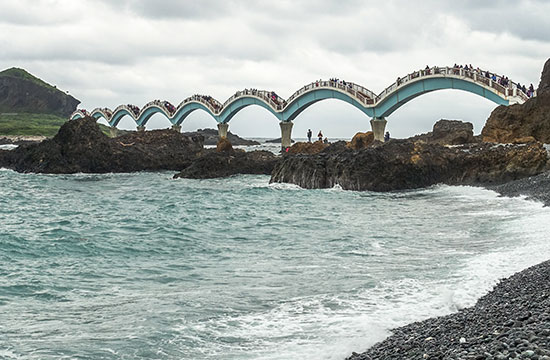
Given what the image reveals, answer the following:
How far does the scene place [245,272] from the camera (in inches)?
453

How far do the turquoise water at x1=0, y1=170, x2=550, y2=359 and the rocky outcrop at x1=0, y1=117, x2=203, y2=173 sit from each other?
66.2 ft

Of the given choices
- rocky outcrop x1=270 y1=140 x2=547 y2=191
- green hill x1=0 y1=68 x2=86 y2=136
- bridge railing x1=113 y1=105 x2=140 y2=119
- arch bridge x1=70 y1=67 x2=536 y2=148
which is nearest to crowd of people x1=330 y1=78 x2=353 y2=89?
arch bridge x1=70 y1=67 x2=536 y2=148

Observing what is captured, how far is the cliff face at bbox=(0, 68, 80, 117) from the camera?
18712 centimetres

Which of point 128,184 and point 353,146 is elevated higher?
point 353,146

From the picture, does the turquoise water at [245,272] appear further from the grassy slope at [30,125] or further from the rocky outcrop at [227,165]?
the grassy slope at [30,125]

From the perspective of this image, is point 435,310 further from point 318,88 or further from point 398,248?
point 318,88

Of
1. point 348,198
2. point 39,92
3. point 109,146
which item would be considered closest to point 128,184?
point 109,146

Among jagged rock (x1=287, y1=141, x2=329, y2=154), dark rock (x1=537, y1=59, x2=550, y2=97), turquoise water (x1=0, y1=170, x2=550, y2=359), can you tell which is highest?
dark rock (x1=537, y1=59, x2=550, y2=97)

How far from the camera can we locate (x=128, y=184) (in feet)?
118

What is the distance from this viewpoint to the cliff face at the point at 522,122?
34.2 m

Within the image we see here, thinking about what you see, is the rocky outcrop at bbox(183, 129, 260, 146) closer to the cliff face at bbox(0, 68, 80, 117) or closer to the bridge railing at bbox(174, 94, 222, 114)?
the bridge railing at bbox(174, 94, 222, 114)

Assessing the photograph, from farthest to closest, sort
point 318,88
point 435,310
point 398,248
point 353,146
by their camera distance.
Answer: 1. point 318,88
2. point 353,146
3. point 398,248
4. point 435,310

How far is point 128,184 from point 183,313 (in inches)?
1130

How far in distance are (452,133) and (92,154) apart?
89.1ft
